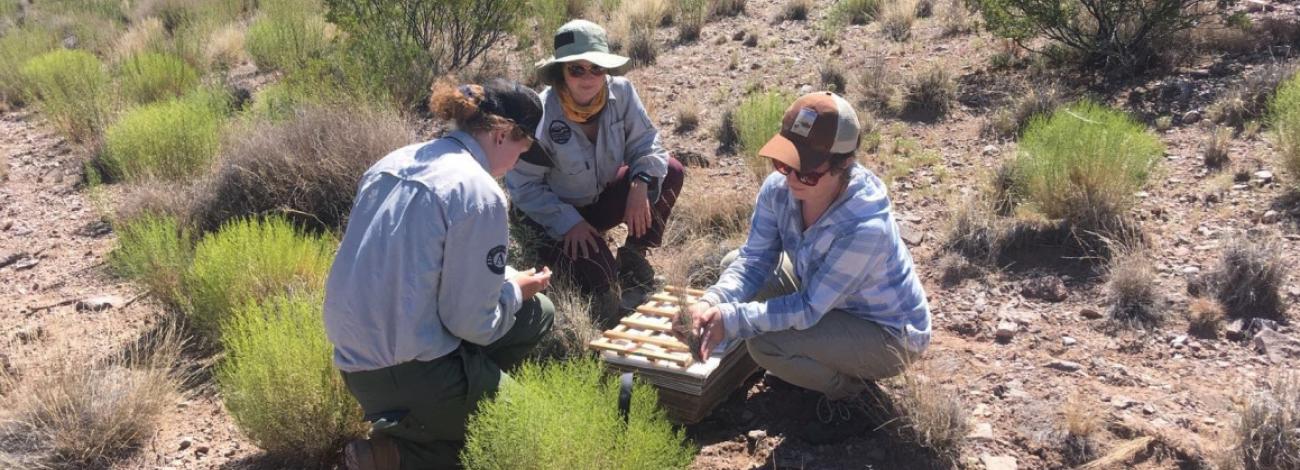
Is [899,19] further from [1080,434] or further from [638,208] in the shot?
[1080,434]

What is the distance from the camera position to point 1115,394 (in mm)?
3350

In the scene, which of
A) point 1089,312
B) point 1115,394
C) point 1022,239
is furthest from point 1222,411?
point 1022,239

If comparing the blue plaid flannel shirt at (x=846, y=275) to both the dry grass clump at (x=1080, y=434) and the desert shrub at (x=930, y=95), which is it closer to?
the dry grass clump at (x=1080, y=434)

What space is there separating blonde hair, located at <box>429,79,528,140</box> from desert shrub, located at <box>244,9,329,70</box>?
683cm

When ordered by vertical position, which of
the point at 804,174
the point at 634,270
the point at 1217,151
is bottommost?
the point at 634,270

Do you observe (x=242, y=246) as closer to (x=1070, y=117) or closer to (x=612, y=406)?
(x=612, y=406)

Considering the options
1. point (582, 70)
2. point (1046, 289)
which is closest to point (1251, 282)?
point (1046, 289)

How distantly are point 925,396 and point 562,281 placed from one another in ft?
5.77

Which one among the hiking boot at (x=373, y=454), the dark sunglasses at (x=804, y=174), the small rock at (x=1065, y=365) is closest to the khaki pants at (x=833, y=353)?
the dark sunglasses at (x=804, y=174)

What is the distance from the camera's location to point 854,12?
9.04 meters

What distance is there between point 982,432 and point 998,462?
0.16 metres

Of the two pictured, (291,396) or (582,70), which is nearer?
(291,396)

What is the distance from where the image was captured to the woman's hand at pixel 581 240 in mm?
4180

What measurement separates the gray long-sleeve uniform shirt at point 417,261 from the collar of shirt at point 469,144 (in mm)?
15
